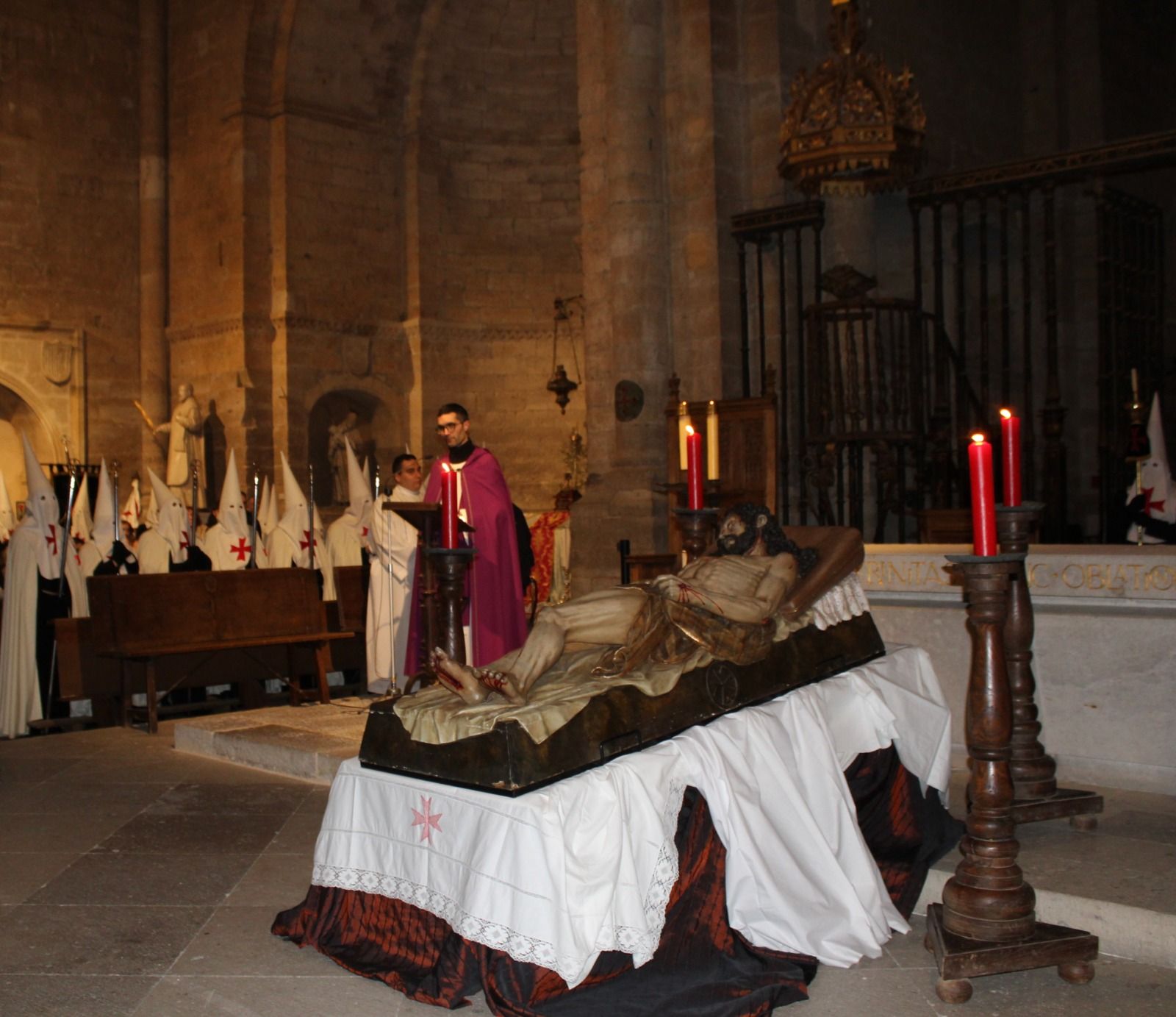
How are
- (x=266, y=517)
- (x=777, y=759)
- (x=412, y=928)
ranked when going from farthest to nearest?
(x=266, y=517)
(x=777, y=759)
(x=412, y=928)

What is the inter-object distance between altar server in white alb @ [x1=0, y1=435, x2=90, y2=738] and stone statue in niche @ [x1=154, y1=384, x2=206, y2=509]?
333 inches

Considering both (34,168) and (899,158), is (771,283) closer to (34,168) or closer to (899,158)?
(899,158)

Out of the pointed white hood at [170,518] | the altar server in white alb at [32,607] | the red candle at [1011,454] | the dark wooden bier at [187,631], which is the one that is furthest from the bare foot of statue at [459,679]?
the pointed white hood at [170,518]

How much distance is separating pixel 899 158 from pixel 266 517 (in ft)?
22.9

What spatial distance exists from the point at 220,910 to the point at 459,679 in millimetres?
1404

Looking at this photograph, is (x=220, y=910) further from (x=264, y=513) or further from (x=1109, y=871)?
(x=264, y=513)

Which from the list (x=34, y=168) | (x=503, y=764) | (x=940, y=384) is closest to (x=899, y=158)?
(x=940, y=384)

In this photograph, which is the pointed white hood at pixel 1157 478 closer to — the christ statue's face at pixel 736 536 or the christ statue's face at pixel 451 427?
the christ statue's face at pixel 736 536

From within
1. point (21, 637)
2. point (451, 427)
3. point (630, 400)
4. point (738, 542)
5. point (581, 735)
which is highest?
point (630, 400)

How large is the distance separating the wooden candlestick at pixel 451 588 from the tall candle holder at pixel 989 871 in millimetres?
1606

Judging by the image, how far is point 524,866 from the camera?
3.11 metres

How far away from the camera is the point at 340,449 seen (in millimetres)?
17875

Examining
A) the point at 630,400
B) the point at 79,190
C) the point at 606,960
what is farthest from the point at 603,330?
the point at 79,190

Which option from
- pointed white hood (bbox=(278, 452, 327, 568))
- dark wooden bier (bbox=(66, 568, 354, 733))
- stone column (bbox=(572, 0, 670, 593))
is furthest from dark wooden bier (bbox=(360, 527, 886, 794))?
pointed white hood (bbox=(278, 452, 327, 568))
